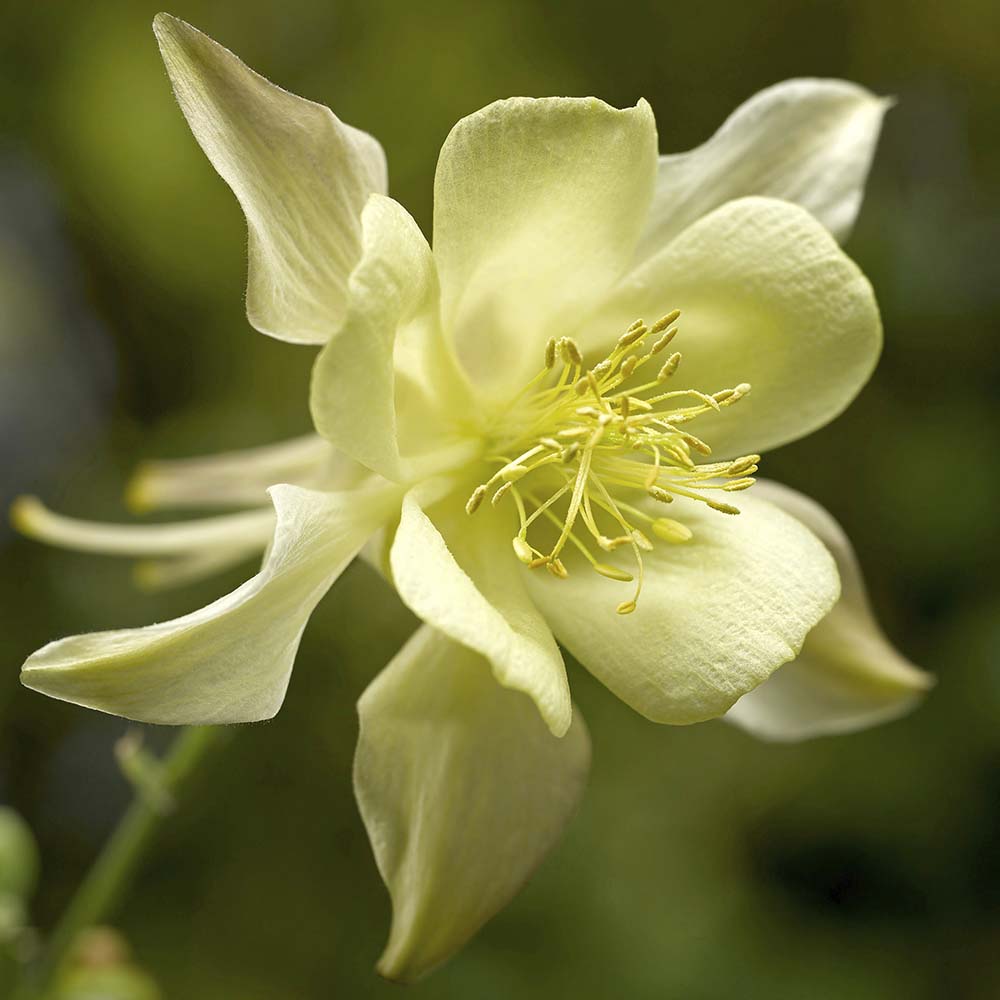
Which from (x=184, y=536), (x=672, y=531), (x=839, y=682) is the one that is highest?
(x=672, y=531)

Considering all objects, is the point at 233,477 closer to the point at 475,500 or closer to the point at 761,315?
the point at 475,500

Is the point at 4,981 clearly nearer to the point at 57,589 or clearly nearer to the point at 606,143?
the point at 606,143

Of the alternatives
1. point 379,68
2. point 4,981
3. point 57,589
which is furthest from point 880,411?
point 4,981

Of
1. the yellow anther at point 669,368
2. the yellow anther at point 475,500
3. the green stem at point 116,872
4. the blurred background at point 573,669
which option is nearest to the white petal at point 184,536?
the green stem at point 116,872

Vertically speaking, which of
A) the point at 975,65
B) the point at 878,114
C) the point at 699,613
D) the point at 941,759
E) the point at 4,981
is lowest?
the point at 941,759

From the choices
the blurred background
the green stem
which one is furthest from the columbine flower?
the blurred background

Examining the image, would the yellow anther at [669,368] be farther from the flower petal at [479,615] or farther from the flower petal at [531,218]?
the flower petal at [479,615]

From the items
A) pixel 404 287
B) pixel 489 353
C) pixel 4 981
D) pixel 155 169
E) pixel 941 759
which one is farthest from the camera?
pixel 155 169

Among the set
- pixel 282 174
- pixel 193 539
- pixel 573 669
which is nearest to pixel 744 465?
pixel 282 174
